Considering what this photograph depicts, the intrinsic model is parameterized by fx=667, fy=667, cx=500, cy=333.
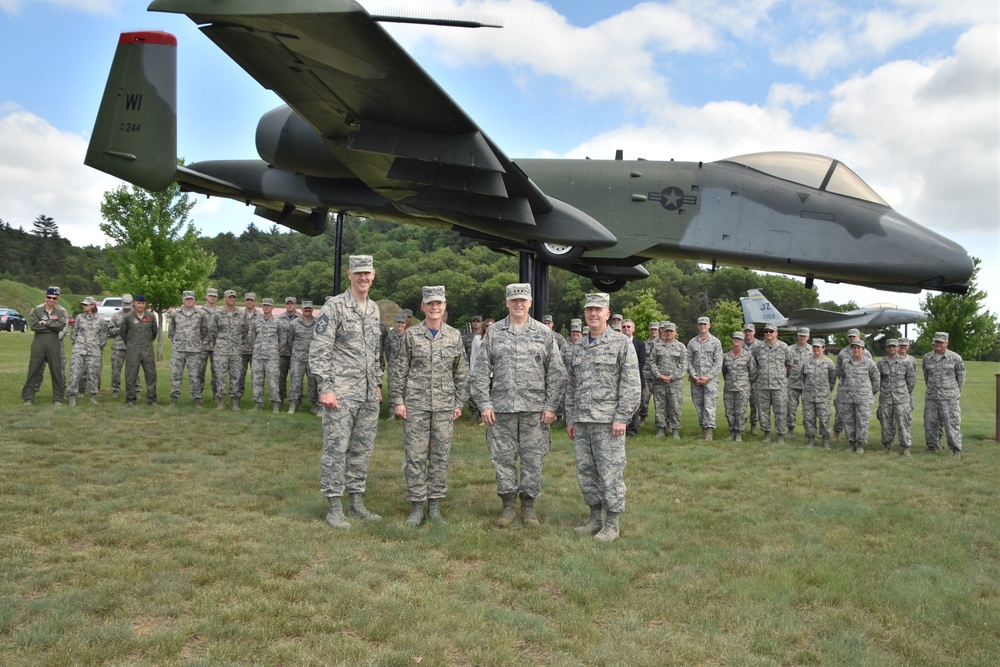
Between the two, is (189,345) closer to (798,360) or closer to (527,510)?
(527,510)

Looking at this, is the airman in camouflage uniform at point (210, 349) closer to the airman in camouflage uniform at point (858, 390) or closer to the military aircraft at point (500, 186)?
the military aircraft at point (500, 186)

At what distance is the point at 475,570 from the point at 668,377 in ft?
23.1

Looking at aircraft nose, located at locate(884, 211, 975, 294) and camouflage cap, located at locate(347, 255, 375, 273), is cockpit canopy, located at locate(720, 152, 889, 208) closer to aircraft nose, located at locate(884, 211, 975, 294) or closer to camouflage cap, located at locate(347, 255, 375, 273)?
aircraft nose, located at locate(884, 211, 975, 294)

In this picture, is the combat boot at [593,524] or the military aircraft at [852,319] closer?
the combat boot at [593,524]

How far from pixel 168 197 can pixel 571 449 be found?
18874 mm

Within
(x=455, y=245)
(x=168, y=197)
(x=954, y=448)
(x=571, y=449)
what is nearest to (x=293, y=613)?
(x=571, y=449)

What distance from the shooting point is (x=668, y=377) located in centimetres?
1071

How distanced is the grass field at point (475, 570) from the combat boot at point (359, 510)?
4.7 inches

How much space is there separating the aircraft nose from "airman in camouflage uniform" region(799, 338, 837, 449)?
223 cm

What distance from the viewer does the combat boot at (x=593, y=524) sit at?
5219 millimetres

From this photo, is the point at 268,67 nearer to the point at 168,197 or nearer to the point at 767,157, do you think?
the point at 767,157

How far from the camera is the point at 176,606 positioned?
3.53 metres

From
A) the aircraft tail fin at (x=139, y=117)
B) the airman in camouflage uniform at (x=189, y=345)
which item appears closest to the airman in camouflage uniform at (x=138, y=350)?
the airman in camouflage uniform at (x=189, y=345)

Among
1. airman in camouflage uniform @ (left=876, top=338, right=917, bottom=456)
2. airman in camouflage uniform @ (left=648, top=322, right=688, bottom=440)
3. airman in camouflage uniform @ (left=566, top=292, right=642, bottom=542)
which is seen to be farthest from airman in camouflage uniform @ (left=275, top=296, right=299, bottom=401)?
airman in camouflage uniform @ (left=876, top=338, right=917, bottom=456)
